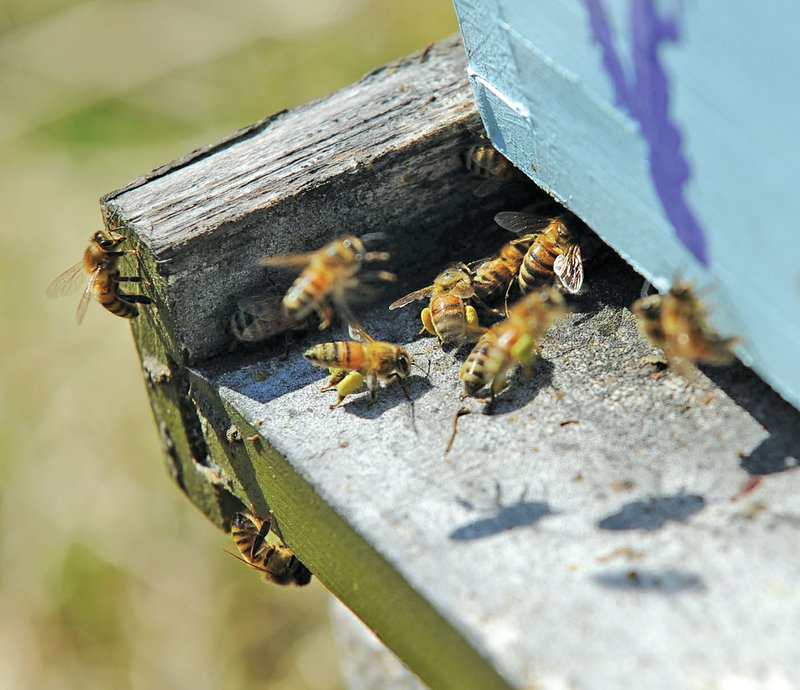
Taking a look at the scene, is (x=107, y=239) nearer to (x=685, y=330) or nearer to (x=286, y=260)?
(x=286, y=260)

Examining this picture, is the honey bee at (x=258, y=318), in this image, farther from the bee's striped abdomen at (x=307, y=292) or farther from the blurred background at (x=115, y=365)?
the blurred background at (x=115, y=365)

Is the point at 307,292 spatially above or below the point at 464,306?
above

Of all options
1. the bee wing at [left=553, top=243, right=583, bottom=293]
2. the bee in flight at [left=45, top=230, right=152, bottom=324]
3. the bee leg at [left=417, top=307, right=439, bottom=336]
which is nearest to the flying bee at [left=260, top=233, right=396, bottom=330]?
the bee leg at [left=417, top=307, right=439, bottom=336]

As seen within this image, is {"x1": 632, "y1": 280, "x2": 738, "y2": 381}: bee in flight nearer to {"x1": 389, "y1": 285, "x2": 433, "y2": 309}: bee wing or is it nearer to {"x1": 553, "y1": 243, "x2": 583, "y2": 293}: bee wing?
{"x1": 553, "y1": 243, "x2": 583, "y2": 293}: bee wing

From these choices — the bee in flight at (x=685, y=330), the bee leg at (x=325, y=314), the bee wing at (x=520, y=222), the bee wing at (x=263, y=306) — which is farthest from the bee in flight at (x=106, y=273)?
the bee in flight at (x=685, y=330)

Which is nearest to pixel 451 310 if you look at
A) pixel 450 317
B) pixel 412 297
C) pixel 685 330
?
pixel 450 317

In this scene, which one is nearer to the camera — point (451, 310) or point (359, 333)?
point (451, 310)

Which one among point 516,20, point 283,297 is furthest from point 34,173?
point 516,20
